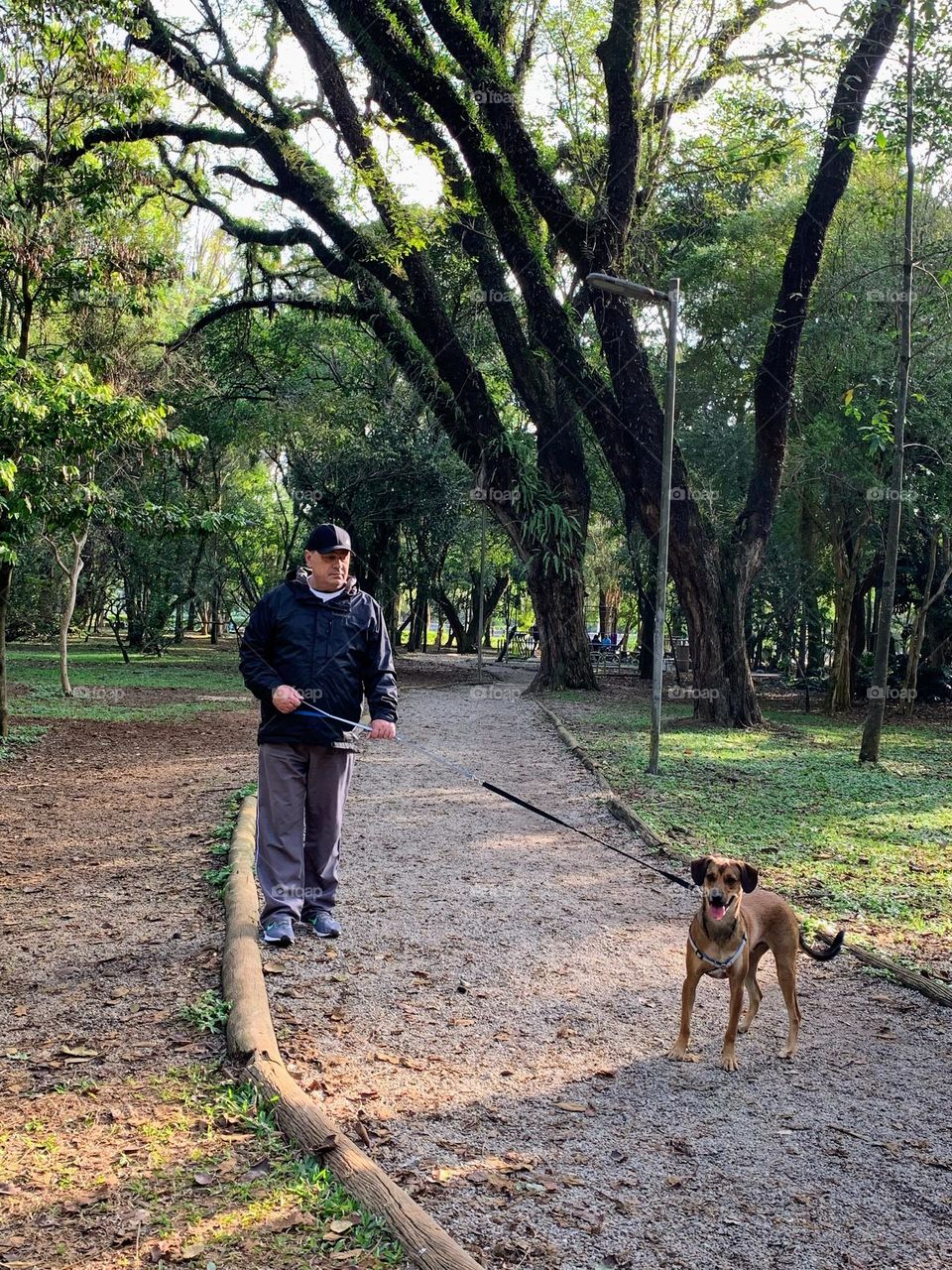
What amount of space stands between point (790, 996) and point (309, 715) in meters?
2.69

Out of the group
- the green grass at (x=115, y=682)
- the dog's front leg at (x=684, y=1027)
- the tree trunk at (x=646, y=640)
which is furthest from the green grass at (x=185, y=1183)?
the tree trunk at (x=646, y=640)

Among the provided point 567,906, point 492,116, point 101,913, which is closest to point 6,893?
point 101,913

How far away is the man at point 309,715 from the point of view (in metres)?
5.80

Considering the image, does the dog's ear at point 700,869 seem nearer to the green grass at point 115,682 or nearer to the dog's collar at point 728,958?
the dog's collar at point 728,958

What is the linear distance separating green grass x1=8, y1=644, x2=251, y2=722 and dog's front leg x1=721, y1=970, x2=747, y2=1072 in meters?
13.0

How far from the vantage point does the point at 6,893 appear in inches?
259

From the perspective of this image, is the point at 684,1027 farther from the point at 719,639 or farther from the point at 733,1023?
the point at 719,639

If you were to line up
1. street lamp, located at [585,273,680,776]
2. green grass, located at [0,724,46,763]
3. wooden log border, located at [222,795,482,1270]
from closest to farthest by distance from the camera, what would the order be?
1. wooden log border, located at [222,795,482,1270]
2. street lamp, located at [585,273,680,776]
3. green grass, located at [0,724,46,763]

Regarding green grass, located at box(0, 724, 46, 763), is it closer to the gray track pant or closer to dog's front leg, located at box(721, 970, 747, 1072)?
the gray track pant

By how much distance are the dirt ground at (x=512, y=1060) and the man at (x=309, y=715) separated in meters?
0.33

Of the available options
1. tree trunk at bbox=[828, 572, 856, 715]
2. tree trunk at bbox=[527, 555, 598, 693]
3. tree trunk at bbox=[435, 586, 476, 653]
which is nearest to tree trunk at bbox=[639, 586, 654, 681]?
tree trunk at bbox=[527, 555, 598, 693]

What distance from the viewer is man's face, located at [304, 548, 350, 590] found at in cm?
591

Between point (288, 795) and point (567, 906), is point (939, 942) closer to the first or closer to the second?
point (567, 906)

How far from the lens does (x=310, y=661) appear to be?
5.93m
